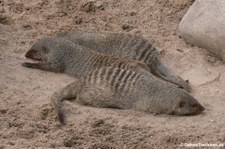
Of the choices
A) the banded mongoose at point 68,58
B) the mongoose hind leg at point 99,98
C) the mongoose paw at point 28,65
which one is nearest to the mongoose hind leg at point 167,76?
the banded mongoose at point 68,58

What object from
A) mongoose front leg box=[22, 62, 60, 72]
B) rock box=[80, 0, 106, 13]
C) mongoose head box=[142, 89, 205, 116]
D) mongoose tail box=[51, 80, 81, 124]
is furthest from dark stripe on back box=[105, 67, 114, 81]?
rock box=[80, 0, 106, 13]

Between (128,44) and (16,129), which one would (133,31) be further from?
(16,129)

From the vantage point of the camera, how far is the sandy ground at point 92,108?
10.1 ft

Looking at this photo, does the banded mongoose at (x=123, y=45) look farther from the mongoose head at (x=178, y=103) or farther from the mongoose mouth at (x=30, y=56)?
the mongoose head at (x=178, y=103)

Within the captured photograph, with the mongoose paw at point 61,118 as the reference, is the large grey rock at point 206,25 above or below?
above

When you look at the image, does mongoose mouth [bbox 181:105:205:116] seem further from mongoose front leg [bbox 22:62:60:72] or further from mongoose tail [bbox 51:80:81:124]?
mongoose front leg [bbox 22:62:60:72]

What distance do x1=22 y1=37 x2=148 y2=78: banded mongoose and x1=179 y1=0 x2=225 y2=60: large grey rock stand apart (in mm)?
576

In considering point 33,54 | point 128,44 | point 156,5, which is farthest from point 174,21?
point 33,54

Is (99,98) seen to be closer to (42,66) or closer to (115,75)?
(115,75)

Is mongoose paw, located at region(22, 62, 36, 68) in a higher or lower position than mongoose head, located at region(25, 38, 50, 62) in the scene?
lower

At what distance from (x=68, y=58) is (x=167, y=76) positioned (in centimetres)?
62

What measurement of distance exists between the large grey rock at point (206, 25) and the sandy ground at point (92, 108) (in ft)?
0.20

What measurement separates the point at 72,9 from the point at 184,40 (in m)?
0.83

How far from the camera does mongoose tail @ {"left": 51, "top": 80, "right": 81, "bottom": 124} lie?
334cm
